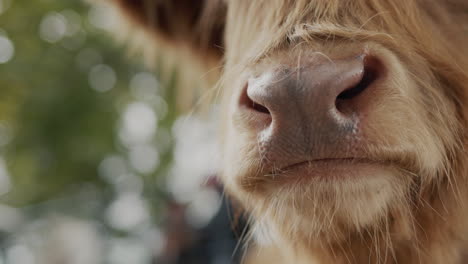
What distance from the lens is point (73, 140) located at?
686cm

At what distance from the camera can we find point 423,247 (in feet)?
4.87

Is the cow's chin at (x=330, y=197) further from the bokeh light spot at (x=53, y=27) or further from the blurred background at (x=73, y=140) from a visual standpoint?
the bokeh light spot at (x=53, y=27)

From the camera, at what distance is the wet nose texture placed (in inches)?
44.8

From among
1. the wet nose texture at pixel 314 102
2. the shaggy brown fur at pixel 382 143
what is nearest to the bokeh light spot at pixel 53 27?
the shaggy brown fur at pixel 382 143

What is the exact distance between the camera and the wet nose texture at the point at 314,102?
1138mm

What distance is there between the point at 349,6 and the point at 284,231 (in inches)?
22.6

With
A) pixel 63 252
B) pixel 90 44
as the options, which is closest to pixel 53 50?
pixel 90 44

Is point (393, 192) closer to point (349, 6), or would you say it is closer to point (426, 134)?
point (426, 134)

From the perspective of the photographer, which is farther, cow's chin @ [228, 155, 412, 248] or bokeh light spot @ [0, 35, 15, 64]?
bokeh light spot @ [0, 35, 15, 64]

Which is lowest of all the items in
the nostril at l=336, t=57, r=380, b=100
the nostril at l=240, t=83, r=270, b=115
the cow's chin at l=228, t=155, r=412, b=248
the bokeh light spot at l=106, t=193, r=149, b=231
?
the bokeh light spot at l=106, t=193, r=149, b=231

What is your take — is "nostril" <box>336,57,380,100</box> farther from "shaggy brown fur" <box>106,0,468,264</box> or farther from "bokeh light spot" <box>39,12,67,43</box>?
"bokeh light spot" <box>39,12,67,43</box>

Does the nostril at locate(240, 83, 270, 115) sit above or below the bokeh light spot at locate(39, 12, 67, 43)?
above

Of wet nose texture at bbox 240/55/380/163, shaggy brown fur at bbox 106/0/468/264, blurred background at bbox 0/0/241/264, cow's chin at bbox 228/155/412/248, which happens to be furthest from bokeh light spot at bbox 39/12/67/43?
wet nose texture at bbox 240/55/380/163

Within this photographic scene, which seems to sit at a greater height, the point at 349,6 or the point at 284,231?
the point at 349,6
